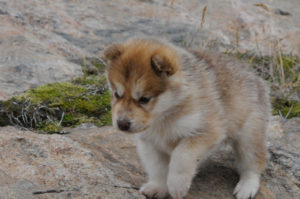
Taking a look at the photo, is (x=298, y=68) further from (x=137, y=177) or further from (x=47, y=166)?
(x=47, y=166)

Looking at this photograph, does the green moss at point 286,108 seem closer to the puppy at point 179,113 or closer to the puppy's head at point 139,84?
the puppy at point 179,113

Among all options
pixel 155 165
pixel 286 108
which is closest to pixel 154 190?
pixel 155 165

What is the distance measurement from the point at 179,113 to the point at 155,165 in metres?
0.62

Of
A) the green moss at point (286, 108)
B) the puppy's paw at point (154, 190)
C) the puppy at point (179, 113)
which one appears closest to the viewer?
the puppy at point (179, 113)

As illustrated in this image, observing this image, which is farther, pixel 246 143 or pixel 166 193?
pixel 246 143

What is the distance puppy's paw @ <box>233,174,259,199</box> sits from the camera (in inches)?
171

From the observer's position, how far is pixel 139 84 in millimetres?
3895

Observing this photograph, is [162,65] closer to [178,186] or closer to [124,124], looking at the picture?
[124,124]

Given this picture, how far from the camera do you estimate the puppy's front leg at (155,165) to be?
13.8 feet

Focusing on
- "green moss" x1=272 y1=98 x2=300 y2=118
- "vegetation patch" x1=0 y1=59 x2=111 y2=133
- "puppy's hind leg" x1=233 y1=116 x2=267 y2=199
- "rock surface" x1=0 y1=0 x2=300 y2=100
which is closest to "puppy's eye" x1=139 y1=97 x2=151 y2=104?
"puppy's hind leg" x1=233 y1=116 x2=267 y2=199

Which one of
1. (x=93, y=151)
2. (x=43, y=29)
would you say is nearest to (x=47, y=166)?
(x=93, y=151)

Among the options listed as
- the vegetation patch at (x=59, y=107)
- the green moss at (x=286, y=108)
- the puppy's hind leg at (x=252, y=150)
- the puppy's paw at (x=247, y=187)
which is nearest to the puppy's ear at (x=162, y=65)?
the puppy's hind leg at (x=252, y=150)

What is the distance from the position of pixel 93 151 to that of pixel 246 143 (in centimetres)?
167

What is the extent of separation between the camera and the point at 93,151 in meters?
4.40
